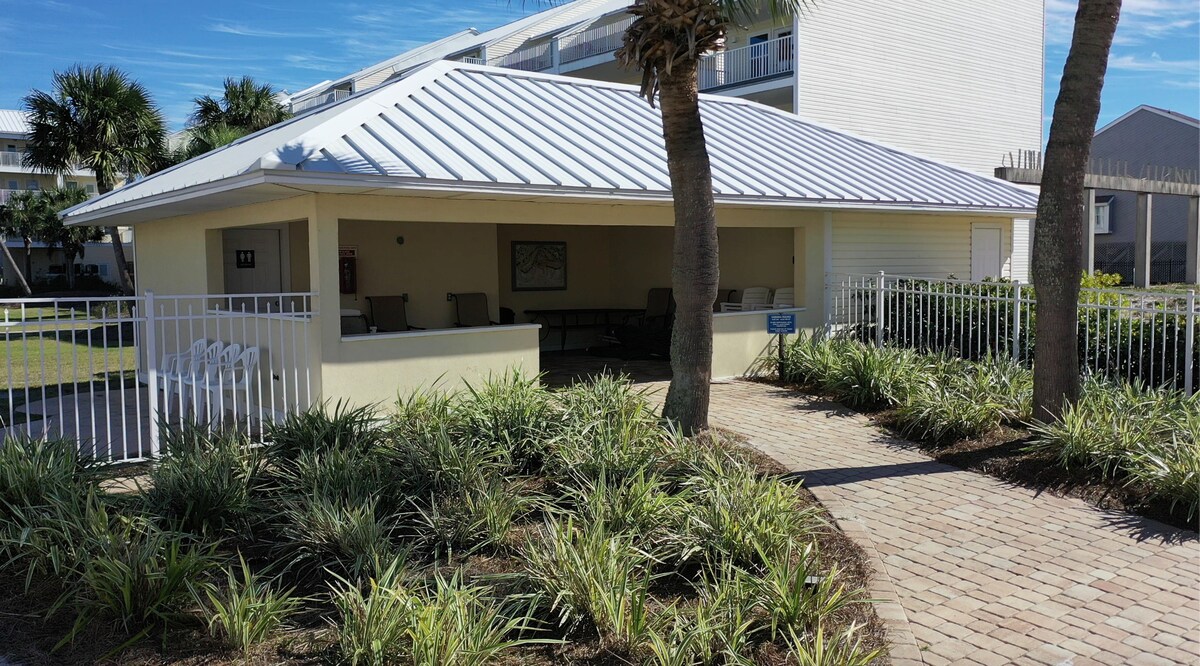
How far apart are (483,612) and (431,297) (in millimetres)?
11138

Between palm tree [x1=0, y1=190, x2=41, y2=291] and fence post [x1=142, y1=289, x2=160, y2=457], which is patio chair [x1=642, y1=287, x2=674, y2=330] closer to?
fence post [x1=142, y1=289, x2=160, y2=457]

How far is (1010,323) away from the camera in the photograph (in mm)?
11633

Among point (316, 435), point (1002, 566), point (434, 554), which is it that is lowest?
point (1002, 566)

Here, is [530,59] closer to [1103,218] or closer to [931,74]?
[931,74]

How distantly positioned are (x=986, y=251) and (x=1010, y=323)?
18.0 feet

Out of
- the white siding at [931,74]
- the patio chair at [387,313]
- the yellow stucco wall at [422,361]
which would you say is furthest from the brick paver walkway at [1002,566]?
the white siding at [931,74]

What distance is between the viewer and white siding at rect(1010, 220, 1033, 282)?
26.2m

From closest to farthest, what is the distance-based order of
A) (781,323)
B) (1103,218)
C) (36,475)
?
(36,475) < (781,323) < (1103,218)

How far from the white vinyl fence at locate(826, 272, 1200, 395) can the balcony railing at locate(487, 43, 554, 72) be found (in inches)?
855

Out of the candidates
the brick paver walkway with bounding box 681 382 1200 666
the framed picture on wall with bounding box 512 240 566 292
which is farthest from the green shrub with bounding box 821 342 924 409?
the framed picture on wall with bounding box 512 240 566 292

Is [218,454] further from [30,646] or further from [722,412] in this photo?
[722,412]

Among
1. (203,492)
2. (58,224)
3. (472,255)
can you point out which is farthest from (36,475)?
(58,224)

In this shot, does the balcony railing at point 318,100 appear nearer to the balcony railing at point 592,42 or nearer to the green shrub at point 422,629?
the balcony railing at point 592,42

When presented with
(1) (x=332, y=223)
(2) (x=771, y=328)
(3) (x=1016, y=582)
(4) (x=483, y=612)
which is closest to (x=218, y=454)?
(4) (x=483, y=612)
